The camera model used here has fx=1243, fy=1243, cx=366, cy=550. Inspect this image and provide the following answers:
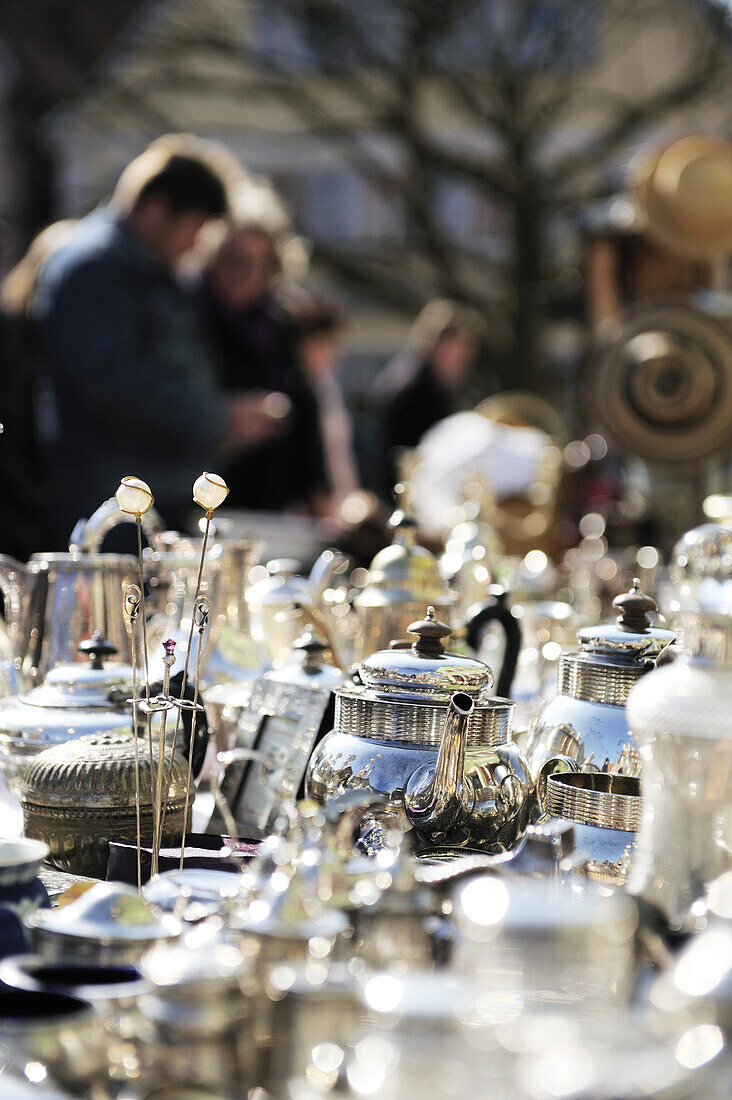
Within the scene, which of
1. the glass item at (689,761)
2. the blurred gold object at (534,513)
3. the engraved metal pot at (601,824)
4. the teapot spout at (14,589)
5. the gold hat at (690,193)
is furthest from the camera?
the gold hat at (690,193)

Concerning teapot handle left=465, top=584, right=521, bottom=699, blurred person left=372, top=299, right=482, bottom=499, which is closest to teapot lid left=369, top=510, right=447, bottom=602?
teapot handle left=465, top=584, right=521, bottom=699

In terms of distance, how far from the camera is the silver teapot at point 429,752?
0.76 m

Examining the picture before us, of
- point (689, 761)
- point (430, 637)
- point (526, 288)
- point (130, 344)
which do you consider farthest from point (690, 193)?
point (526, 288)

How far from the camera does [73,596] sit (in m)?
1.14

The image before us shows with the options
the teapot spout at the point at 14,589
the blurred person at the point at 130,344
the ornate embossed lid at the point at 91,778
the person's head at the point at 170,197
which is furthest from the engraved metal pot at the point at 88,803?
the person's head at the point at 170,197

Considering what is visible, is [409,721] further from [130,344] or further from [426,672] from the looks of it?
[130,344]

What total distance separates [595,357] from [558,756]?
2.45 metres

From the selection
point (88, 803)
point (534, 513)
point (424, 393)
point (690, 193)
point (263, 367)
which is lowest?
point (88, 803)

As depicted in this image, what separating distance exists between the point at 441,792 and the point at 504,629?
0.35 meters

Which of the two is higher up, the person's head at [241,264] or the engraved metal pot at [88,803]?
the person's head at [241,264]

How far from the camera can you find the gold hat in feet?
10.1

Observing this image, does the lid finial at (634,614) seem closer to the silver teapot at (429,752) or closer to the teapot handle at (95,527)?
the silver teapot at (429,752)

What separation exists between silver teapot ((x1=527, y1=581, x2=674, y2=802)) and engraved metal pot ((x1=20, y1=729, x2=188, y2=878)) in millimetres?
256

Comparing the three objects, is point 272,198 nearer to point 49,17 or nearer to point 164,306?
point 164,306
